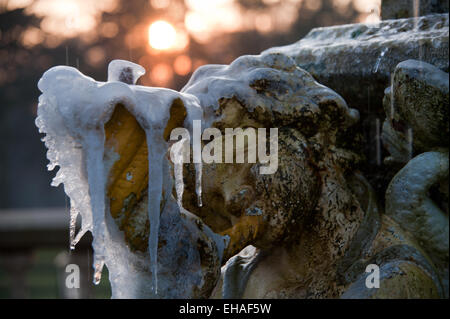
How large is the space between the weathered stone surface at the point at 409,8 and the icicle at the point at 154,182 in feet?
4.51

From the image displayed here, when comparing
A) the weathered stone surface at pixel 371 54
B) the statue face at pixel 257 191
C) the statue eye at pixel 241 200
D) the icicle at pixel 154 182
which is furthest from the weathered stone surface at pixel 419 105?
the icicle at pixel 154 182

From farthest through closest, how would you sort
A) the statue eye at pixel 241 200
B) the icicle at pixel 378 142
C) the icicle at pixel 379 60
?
the icicle at pixel 378 142, the icicle at pixel 379 60, the statue eye at pixel 241 200

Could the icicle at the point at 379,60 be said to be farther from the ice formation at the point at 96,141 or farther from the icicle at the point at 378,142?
the ice formation at the point at 96,141

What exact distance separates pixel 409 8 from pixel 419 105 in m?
0.80

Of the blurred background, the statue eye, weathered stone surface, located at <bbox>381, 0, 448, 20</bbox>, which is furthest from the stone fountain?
the blurred background

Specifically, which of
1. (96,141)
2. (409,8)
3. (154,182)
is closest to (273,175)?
(154,182)

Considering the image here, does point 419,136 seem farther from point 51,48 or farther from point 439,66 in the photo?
point 51,48

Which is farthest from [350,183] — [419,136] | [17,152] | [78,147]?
[17,152]

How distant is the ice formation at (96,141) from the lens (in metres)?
1.49

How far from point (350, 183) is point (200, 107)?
628 mm

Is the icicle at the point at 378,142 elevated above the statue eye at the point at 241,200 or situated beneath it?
elevated above

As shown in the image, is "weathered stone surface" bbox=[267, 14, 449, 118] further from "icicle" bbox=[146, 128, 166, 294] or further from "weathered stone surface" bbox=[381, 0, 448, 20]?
"icicle" bbox=[146, 128, 166, 294]

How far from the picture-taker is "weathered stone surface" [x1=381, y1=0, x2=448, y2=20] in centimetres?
239
